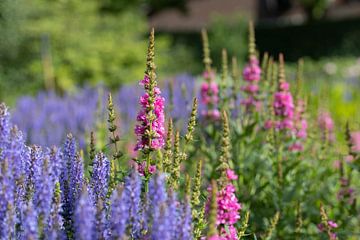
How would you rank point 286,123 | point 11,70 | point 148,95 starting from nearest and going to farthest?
1. point 148,95
2. point 286,123
3. point 11,70

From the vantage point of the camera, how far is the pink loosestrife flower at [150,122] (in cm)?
314

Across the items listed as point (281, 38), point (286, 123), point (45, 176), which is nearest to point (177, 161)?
point (45, 176)

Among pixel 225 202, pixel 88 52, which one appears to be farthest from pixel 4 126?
pixel 88 52

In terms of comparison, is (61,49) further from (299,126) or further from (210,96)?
(299,126)

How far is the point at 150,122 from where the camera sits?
3.17m

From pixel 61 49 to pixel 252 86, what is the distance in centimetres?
1216

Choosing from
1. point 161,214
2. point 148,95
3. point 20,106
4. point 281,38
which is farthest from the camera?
point 281,38

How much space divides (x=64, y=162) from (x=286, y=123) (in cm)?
267

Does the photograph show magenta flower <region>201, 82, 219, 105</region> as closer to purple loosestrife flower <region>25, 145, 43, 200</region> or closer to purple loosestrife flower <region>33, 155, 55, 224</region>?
purple loosestrife flower <region>25, 145, 43, 200</region>

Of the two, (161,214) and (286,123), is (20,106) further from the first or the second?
(161,214)

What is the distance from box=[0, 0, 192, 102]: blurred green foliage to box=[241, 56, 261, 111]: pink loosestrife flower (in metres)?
11.0

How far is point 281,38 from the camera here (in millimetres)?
30969

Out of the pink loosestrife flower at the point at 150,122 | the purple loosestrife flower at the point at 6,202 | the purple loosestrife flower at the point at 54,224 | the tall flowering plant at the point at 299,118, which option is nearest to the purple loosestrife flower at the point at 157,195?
the purple loosestrife flower at the point at 54,224

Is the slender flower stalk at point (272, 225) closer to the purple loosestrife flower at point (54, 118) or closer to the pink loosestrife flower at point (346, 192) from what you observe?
the pink loosestrife flower at point (346, 192)
